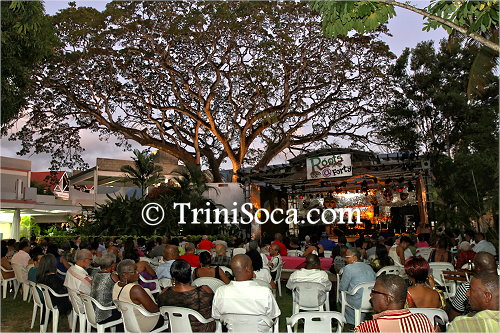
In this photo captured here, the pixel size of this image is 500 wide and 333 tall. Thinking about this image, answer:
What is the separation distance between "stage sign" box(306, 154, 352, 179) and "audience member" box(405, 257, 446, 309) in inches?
470

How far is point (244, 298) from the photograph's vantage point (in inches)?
151

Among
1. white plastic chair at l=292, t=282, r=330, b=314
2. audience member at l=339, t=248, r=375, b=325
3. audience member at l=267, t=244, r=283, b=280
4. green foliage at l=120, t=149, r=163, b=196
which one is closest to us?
audience member at l=339, t=248, r=375, b=325

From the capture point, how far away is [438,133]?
21.5 metres

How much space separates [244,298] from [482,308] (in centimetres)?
181

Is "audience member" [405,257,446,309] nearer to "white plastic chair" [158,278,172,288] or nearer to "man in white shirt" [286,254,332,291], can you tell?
"man in white shirt" [286,254,332,291]

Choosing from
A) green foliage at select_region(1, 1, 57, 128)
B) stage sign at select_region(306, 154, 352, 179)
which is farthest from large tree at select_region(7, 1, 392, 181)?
green foliage at select_region(1, 1, 57, 128)

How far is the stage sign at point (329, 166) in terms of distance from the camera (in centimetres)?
1595

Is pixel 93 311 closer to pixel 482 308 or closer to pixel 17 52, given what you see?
pixel 482 308

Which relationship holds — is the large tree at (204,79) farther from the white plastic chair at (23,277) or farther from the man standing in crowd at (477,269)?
the man standing in crowd at (477,269)

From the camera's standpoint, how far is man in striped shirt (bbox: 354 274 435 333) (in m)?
2.70

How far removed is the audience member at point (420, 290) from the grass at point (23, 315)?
270cm

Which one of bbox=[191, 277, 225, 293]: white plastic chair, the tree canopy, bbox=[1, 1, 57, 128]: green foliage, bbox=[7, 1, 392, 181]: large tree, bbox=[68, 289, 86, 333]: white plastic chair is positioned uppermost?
bbox=[7, 1, 392, 181]: large tree

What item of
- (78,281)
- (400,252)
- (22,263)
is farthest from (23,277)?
(400,252)

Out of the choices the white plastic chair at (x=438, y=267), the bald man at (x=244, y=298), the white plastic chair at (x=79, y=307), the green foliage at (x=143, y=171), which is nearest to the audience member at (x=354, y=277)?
the white plastic chair at (x=438, y=267)
